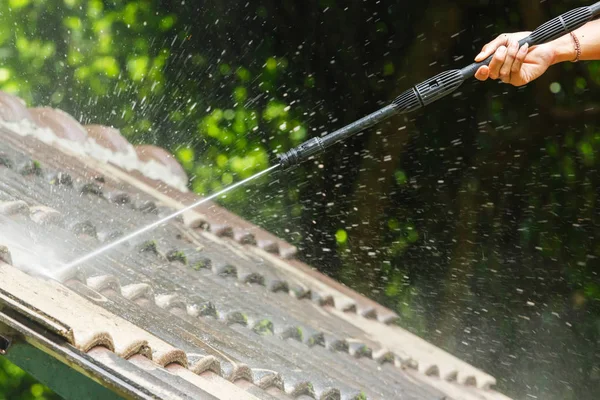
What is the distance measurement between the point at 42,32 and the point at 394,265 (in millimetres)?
4845

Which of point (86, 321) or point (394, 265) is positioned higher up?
point (394, 265)

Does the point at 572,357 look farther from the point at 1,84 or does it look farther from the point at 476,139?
the point at 1,84

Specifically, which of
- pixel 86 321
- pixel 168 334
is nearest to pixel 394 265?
pixel 168 334

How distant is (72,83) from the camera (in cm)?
989

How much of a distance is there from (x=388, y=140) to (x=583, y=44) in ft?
14.9

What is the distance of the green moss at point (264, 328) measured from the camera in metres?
3.77

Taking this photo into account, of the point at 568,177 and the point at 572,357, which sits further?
the point at 572,357

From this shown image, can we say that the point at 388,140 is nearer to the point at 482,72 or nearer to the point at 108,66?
the point at 108,66

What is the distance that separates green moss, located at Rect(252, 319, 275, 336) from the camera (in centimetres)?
377

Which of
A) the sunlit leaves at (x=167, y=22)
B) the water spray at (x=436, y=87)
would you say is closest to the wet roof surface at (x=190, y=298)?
the water spray at (x=436, y=87)

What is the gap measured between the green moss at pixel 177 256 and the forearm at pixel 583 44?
1.94m

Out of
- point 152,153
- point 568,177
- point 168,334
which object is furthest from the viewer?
point 568,177

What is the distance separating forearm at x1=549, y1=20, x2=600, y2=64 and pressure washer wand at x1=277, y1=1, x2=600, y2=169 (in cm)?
34

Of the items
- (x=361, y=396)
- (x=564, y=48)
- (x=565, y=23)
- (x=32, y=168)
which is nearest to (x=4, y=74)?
(x=32, y=168)
